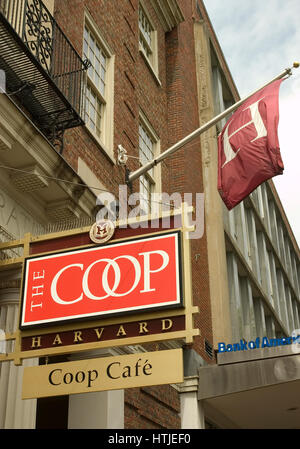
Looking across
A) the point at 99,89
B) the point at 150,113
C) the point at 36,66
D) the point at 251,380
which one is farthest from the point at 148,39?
→ the point at 251,380

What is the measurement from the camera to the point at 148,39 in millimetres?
17125

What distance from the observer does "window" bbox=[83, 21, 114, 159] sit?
12.1 meters

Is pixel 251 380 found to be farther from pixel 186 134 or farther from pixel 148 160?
pixel 186 134

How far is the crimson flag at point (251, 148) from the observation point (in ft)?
31.1

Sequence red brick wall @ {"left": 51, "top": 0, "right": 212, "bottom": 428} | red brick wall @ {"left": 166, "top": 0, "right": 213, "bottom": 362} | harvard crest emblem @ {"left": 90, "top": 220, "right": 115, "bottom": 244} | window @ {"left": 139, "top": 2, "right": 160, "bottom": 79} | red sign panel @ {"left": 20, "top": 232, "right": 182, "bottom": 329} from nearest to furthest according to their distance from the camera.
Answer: red sign panel @ {"left": 20, "top": 232, "right": 182, "bottom": 329} < harvard crest emblem @ {"left": 90, "top": 220, "right": 115, "bottom": 244} < red brick wall @ {"left": 51, "top": 0, "right": 212, "bottom": 428} < red brick wall @ {"left": 166, "top": 0, "right": 213, "bottom": 362} < window @ {"left": 139, "top": 2, "right": 160, "bottom": 79}

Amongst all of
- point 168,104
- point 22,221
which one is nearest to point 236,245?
point 168,104

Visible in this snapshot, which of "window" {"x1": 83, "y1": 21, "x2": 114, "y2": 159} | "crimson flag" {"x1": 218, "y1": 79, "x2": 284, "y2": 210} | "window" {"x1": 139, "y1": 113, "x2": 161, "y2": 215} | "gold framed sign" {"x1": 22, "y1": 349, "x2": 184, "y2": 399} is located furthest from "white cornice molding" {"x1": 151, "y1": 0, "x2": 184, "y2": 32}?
"gold framed sign" {"x1": 22, "y1": 349, "x2": 184, "y2": 399}

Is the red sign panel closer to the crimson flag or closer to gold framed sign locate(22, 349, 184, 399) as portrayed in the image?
gold framed sign locate(22, 349, 184, 399)

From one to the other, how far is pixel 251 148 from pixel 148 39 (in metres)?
8.58

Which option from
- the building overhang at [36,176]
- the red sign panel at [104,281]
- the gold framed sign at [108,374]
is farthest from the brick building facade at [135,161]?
the gold framed sign at [108,374]

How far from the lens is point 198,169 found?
59.4 ft

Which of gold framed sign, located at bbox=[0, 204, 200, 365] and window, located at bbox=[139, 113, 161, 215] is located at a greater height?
window, located at bbox=[139, 113, 161, 215]

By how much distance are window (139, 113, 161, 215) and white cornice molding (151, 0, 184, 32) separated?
453 cm

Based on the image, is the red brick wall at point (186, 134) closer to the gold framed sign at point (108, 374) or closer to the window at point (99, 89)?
the window at point (99, 89)
